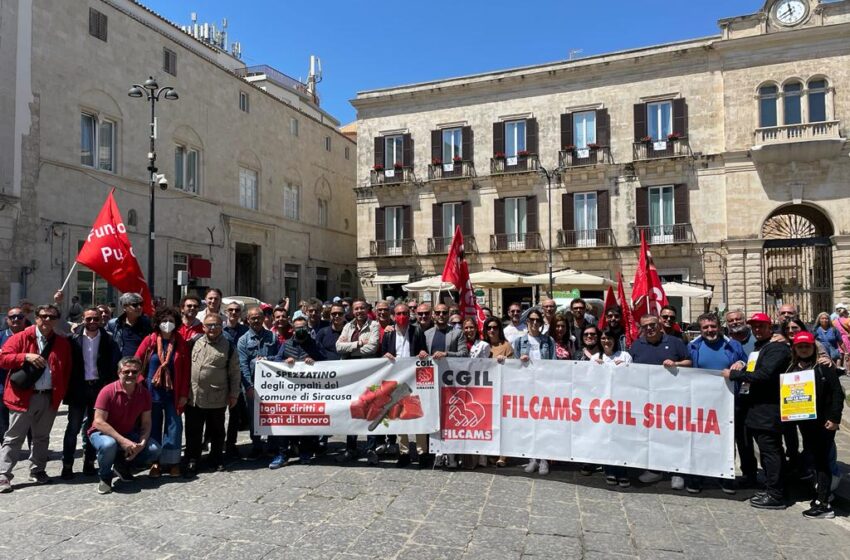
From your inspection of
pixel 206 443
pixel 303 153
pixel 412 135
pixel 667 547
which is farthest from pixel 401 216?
pixel 667 547

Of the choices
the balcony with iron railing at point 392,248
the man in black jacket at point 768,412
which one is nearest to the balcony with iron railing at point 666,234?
the balcony with iron railing at point 392,248

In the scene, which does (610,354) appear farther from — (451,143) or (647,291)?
(451,143)

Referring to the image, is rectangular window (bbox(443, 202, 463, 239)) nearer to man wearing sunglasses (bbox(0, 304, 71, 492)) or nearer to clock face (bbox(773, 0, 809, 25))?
clock face (bbox(773, 0, 809, 25))

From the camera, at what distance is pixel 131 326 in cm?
711

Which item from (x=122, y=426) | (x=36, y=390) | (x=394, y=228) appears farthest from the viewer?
(x=394, y=228)

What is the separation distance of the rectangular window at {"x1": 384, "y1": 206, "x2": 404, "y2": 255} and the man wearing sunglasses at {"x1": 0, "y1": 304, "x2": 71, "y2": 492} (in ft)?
82.0

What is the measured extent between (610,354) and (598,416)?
80 cm

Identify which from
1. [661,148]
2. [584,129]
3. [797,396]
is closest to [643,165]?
[661,148]

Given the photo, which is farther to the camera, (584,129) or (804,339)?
(584,129)

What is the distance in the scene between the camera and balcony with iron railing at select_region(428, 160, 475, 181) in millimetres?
29875

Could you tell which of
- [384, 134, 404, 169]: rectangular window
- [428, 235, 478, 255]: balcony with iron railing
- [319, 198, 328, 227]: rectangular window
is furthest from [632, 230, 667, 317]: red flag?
[319, 198, 328, 227]: rectangular window

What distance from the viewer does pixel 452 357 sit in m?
6.98

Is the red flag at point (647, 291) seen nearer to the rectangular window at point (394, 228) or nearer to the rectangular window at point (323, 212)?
the rectangular window at point (394, 228)

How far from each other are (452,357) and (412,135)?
83.8 feet
